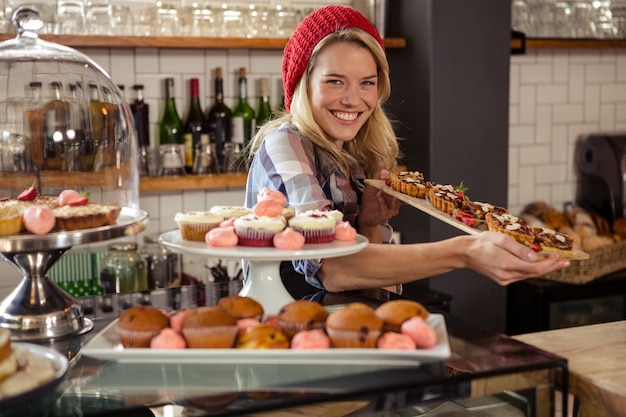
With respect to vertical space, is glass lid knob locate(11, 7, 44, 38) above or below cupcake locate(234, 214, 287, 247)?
above

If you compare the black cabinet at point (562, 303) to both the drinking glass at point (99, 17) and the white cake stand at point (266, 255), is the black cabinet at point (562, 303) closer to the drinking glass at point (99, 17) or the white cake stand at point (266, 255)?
the drinking glass at point (99, 17)

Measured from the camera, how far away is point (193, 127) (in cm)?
381

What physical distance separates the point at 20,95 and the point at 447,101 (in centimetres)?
242

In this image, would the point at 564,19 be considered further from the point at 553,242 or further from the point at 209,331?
the point at 209,331

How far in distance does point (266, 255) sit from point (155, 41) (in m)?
2.22

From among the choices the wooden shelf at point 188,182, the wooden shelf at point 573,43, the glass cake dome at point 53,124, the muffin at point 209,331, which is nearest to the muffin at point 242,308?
the muffin at point 209,331

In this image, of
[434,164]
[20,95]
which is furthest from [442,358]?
[434,164]

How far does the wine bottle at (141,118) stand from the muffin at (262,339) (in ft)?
8.22

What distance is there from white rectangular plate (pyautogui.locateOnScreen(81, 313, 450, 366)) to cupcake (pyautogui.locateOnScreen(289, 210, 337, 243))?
14.6 inches

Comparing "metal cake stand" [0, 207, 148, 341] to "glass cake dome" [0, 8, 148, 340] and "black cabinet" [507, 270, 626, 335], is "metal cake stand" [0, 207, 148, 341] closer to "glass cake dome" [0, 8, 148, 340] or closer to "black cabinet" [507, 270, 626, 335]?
"glass cake dome" [0, 8, 148, 340]

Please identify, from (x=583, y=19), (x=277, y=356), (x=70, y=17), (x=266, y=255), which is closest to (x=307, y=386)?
(x=277, y=356)

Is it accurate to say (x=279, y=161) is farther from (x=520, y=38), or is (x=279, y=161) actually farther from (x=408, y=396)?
(x=520, y=38)

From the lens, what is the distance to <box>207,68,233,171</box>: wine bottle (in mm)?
3838

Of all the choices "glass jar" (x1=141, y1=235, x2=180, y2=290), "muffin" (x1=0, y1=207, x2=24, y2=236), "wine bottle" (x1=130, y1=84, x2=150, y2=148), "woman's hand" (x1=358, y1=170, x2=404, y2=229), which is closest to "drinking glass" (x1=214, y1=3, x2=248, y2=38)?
"wine bottle" (x1=130, y1=84, x2=150, y2=148)
